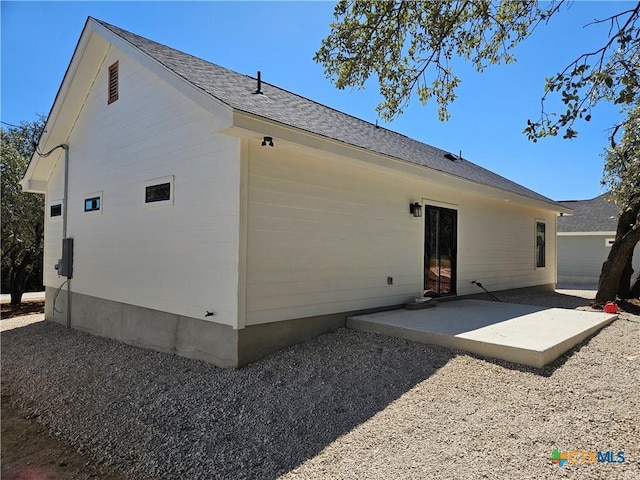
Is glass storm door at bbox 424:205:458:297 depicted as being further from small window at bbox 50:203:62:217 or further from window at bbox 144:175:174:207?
small window at bbox 50:203:62:217

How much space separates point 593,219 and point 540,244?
26.6 feet

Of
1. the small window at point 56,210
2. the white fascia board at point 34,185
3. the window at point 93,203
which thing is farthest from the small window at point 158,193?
the white fascia board at point 34,185

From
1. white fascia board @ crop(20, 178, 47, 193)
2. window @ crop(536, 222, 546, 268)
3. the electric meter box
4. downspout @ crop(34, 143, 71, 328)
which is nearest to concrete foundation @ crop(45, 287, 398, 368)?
downspout @ crop(34, 143, 71, 328)

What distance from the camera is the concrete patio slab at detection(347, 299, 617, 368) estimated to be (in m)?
4.47

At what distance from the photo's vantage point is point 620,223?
9.27 metres

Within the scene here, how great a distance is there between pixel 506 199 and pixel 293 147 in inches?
267

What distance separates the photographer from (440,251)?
8336mm

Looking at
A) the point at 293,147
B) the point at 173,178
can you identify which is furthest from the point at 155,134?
the point at 293,147

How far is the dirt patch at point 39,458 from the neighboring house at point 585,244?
18.8 m

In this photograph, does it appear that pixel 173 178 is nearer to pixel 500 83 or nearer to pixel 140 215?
pixel 140 215

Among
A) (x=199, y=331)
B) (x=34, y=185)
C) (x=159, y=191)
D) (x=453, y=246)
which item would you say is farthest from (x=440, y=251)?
(x=34, y=185)

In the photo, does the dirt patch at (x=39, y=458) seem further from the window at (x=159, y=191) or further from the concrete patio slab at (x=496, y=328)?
the concrete patio slab at (x=496, y=328)

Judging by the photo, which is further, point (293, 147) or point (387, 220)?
point (387, 220)

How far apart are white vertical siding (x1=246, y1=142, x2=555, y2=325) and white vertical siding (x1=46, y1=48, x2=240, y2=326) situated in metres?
Result: 0.40
